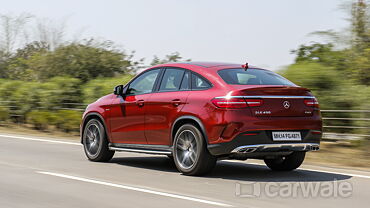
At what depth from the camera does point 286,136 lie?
314 inches

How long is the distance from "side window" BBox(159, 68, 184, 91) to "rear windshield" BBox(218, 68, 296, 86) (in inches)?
29.6

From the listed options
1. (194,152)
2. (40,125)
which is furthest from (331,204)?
(40,125)

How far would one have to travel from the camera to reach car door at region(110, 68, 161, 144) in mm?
9297

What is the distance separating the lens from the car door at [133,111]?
9.30 meters

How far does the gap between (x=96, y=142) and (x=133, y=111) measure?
131cm

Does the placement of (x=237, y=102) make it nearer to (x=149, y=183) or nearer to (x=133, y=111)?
(x=149, y=183)

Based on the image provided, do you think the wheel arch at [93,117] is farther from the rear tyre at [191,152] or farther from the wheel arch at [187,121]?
the rear tyre at [191,152]

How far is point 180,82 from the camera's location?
8.76m

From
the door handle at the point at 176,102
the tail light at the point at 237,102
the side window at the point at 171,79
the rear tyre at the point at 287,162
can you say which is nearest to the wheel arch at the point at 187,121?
the door handle at the point at 176,102

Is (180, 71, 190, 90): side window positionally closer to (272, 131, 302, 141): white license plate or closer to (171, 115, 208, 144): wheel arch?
(171, 115, 208, 144): wheel arch

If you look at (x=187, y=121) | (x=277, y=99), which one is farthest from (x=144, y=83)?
(x=277, y=99)

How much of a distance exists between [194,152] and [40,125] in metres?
→ 12.0

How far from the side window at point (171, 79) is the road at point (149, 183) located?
129 centimetres

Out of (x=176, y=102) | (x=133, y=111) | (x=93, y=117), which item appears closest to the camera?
(x=176, y=102)
